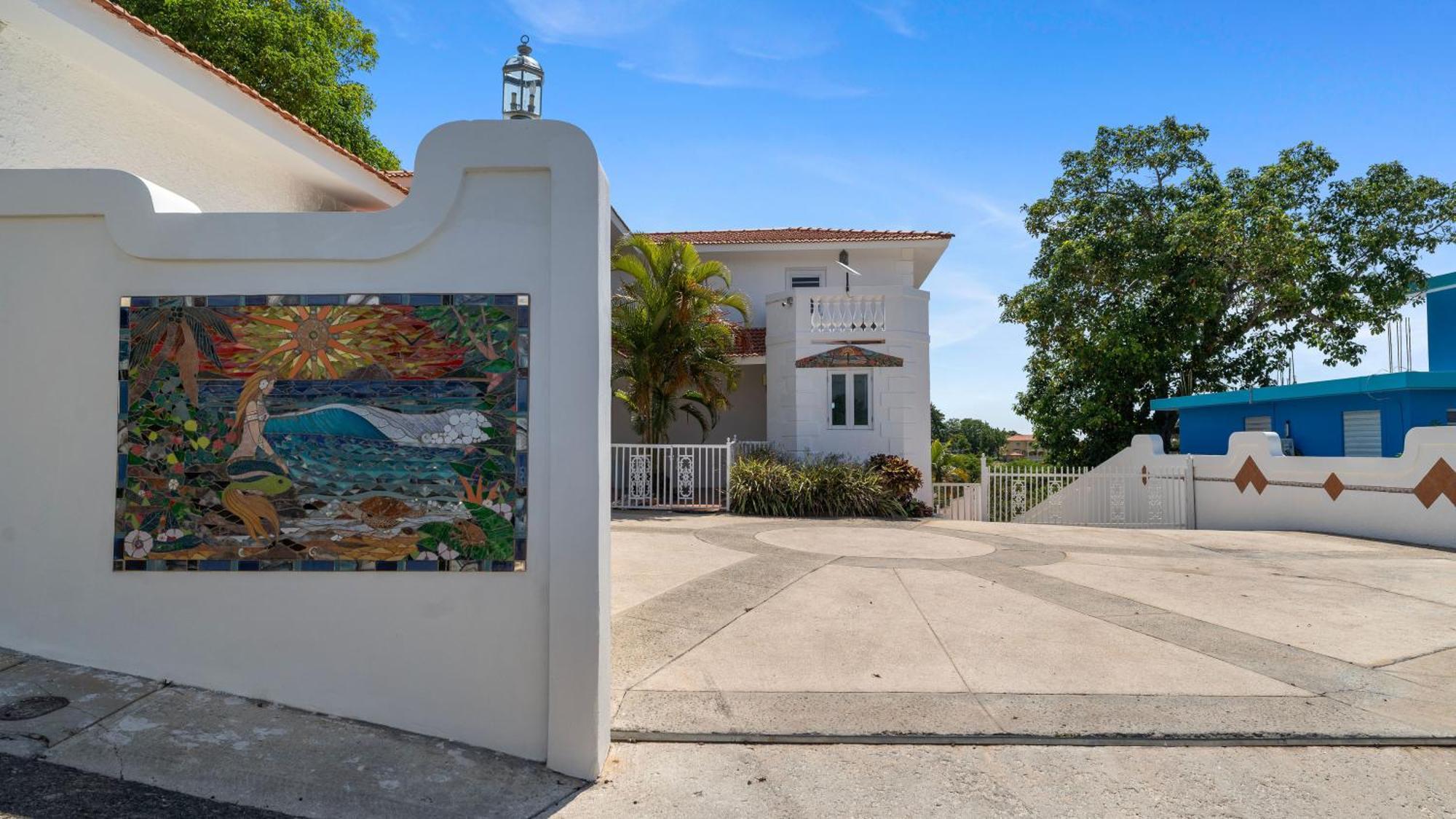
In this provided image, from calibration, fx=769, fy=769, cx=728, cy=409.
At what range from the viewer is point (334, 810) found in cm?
327

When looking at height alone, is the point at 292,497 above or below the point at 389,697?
above

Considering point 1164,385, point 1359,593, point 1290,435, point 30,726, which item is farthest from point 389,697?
point 1164,385

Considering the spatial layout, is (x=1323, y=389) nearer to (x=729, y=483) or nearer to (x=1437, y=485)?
(x=1437, y=485)

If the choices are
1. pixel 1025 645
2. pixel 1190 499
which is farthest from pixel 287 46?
pixel 1190 499

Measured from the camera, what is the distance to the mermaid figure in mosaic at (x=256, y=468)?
4.00m

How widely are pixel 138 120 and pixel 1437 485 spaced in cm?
1704

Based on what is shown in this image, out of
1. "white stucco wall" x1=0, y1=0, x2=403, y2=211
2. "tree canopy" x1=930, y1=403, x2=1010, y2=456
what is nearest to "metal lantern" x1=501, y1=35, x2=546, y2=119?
"white stucco wall" x1=0, y1=0, x2=403, y2=211

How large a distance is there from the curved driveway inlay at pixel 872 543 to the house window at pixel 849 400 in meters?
4.64

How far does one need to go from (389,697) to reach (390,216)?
2.48 metres

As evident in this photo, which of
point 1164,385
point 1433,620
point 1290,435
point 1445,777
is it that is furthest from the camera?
point 1164,385

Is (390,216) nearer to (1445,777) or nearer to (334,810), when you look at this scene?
(334,810)

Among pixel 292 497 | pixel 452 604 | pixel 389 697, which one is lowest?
pixel 389 697

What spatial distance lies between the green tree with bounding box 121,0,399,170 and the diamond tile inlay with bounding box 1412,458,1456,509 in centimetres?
2254

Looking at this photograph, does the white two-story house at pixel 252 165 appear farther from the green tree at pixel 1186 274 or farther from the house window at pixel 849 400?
the green tree at pixel 1186 274
